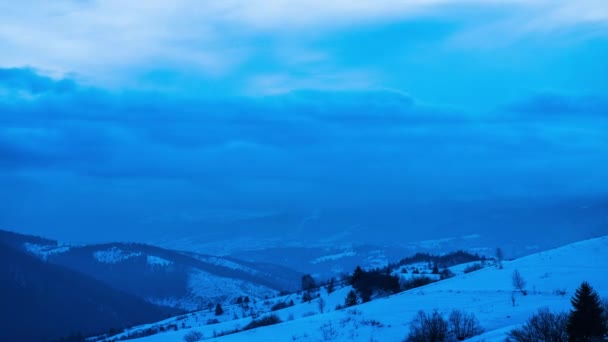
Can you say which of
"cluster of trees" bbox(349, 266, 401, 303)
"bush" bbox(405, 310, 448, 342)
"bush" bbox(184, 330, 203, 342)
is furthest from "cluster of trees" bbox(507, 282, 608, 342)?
"cluster of trees" bbox(349, 266, 401, 303)

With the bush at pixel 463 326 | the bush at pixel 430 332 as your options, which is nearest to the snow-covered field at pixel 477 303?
the bush at pixel 463 326

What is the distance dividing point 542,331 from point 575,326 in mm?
3401

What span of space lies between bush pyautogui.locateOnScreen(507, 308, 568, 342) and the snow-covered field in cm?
275

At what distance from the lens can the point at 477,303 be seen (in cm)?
8162

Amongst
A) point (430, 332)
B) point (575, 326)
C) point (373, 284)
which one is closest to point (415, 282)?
point (373, 284)

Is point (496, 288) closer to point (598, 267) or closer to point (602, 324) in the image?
point (598, 267)

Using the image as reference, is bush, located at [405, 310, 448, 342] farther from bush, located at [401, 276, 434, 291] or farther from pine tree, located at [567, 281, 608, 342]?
bush, located at [401, 276, 434, 291]

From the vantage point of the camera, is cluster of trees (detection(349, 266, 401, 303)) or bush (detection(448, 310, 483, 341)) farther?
cluster of trees (detection(349, 266, 401, 303))

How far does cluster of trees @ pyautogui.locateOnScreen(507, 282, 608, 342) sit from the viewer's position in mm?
48438

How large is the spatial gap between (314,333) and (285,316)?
6332cm

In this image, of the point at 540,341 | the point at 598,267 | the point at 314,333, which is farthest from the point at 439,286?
the point at 540,341

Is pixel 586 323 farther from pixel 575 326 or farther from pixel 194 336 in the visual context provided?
pixel 194 336

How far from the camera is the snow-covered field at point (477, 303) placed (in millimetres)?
72062

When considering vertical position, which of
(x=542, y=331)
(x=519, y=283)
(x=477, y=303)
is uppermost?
(x=519, y=283)
